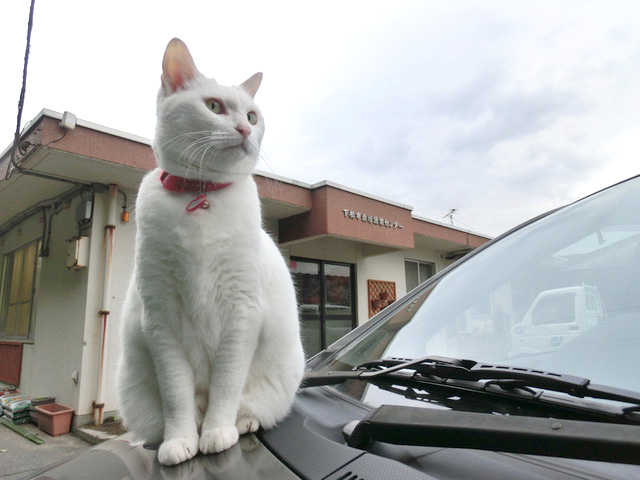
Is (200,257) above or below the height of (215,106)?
below

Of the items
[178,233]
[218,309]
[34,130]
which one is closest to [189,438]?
[218,309]

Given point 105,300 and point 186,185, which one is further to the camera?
point 105,300

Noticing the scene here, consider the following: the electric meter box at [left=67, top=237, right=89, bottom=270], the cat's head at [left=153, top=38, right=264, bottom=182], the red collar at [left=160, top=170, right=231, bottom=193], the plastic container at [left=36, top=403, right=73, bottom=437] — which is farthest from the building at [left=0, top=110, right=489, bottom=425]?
the red collar at [left=160, top=170, right=231, bottom=193]

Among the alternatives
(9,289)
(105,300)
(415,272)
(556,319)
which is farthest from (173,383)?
(415,272)

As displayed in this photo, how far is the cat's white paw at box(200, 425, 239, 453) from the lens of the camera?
910mm

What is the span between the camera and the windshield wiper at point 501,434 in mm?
586

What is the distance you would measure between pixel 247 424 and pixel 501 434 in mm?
618

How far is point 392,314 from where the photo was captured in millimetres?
1548

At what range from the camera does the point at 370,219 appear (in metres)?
7.41

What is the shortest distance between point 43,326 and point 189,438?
647cm

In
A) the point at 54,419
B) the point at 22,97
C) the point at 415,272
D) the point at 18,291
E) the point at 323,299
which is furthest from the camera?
the point at 415,272

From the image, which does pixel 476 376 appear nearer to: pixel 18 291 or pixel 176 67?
pixel 176 67

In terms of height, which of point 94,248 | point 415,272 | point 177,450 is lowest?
point 177,450

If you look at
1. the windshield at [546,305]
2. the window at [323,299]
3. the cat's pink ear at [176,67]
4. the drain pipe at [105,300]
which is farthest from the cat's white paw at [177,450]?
the window at [323,299]
